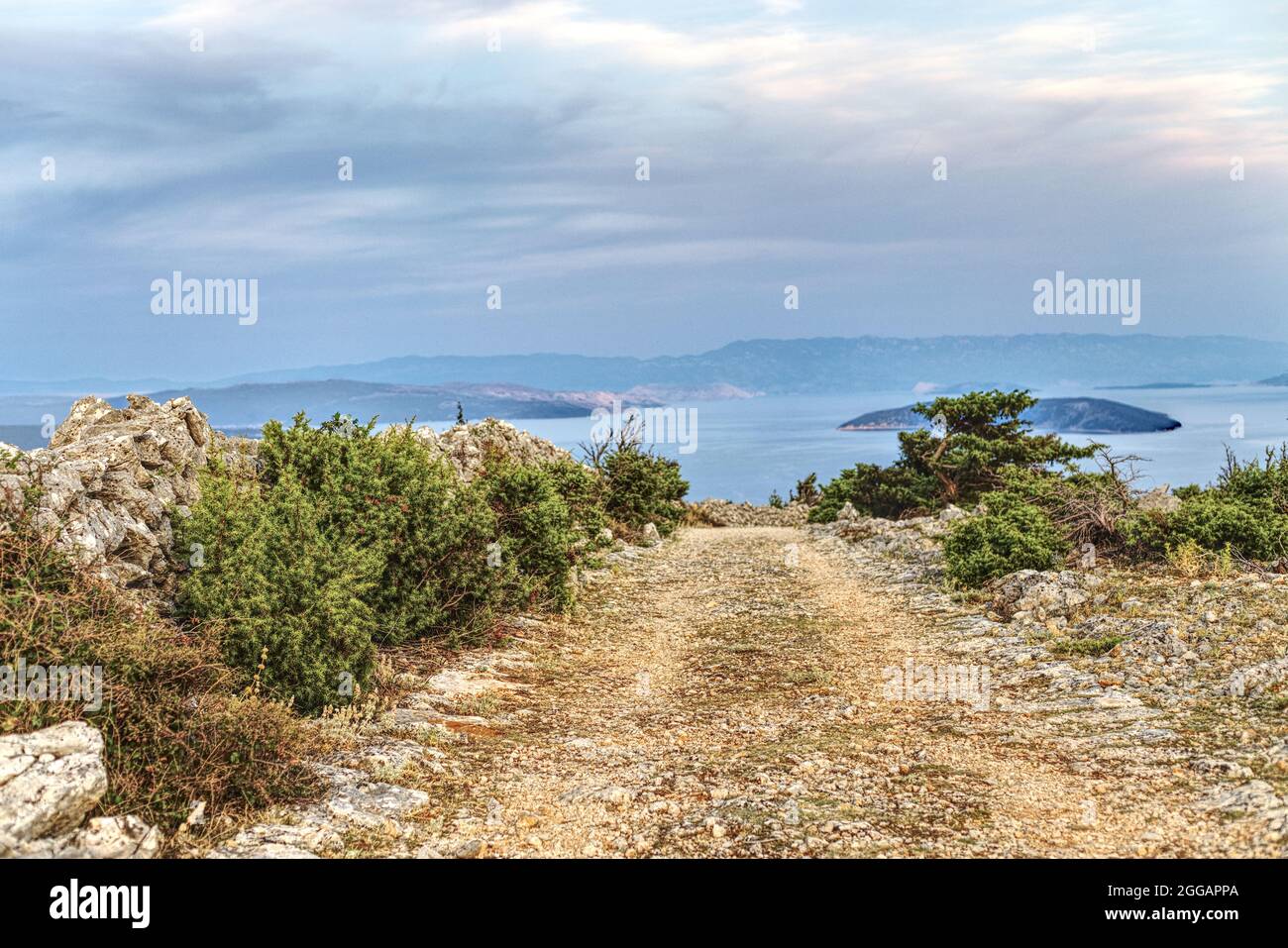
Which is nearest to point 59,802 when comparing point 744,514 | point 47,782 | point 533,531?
point 47,782

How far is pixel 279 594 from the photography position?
888 centimetres

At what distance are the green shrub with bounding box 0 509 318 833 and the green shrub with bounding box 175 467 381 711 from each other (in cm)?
97

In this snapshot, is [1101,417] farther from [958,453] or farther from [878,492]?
[958,453]

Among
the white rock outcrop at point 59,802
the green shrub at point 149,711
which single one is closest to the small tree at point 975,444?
the green shrub at point 149,711

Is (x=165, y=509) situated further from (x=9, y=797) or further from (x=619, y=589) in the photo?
(x=619, y=589)

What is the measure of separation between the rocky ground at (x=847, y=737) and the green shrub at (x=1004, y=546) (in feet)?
2.59

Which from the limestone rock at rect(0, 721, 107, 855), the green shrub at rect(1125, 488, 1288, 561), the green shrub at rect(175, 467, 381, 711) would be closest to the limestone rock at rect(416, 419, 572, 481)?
the green shrub at rect(175, 467, 381, 711)

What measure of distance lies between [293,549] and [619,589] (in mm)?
8581

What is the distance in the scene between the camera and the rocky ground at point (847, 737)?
6398mm

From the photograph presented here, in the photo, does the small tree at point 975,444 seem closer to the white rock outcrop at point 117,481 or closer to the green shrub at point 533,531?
the green shrub at point 533,531

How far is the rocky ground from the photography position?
640 centimetres

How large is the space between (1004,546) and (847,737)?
7770mm

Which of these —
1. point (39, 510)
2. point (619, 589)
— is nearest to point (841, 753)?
point (39, 510)

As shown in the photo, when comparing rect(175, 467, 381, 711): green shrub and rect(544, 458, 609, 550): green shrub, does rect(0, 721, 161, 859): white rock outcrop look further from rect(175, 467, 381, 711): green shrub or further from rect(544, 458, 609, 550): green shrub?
rect(544, 458, 609, 550): green shrub
